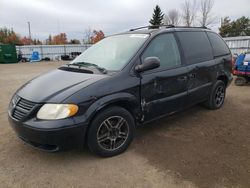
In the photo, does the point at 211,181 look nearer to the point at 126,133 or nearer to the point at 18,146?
the point at 126,133

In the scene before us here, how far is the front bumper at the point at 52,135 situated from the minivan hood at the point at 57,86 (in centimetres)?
32

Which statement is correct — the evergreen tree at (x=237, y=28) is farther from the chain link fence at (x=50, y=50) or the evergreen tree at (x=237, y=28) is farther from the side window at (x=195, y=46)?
the side window at (x=195, y=46)

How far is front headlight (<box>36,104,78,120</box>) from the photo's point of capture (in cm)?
263

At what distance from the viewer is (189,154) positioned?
3.14m

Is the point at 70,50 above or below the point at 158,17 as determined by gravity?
below

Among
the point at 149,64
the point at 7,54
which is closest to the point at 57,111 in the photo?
the point at 149,64

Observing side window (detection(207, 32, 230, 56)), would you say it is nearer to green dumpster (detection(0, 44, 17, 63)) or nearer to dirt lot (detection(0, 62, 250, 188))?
dirt lot (detection(0, 62, 250, 188))

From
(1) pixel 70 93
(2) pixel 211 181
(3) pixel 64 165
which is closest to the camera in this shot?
(2) pixel 211 181

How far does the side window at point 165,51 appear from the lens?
3.51 metres

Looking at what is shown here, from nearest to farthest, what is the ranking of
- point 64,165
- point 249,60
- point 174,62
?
point 64,165 → point 174,62 → point 249,60

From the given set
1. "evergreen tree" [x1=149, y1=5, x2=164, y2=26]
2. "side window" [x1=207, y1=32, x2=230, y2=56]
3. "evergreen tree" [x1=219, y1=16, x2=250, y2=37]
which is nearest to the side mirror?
"side window" [x1=207, y1=32, x2=230, y2=56]

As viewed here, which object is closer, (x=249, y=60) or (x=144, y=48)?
(x=144, y=48)

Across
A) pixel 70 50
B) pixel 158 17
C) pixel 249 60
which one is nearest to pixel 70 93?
pixel 249 60

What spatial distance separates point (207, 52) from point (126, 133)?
2.55 meters
